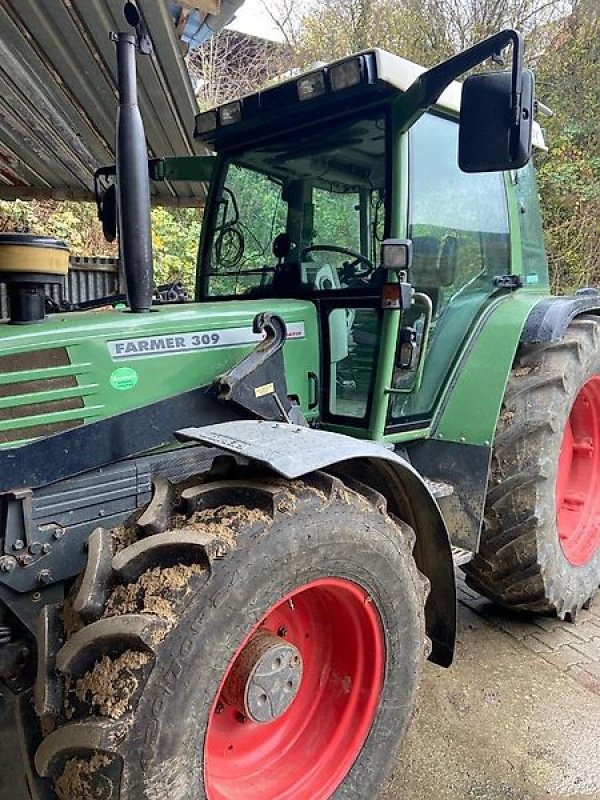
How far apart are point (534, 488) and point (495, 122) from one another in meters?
1.52

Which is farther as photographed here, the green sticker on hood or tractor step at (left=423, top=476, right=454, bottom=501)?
tractor step at (left=423, top=476, right=454, bottom=501)

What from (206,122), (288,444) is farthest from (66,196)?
(288,444)

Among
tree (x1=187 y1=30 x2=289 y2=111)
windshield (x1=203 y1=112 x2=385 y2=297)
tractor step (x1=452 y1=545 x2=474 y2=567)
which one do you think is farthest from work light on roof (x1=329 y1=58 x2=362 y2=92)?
tree (x1=187 y1=30 x2=289 y2=111)

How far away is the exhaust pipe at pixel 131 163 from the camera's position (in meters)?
2.25

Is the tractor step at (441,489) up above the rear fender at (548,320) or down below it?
below

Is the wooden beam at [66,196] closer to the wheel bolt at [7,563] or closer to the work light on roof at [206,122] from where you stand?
the work light on roof at [206,122]

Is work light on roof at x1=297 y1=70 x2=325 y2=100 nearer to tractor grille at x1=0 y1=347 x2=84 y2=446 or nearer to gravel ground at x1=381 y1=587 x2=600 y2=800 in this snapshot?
tractor grille at x1=0 y1=347 x2=84 y2=446

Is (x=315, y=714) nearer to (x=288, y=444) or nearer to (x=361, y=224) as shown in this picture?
(x=288, y=444)

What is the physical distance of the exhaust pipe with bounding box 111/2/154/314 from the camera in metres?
2.25

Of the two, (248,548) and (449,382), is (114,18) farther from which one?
(248,548)

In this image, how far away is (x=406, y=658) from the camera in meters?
2.23

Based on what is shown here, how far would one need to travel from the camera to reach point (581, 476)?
380 cm

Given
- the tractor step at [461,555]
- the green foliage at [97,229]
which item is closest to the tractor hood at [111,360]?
the tractor step at [461,555]

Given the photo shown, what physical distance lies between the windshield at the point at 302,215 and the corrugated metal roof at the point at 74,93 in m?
1.12
